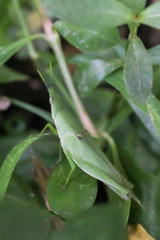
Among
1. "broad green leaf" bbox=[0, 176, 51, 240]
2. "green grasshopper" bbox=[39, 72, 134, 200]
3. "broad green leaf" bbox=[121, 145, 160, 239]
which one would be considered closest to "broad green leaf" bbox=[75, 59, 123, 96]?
"green grasshopper" bbox=[39, 72, 134, 200]

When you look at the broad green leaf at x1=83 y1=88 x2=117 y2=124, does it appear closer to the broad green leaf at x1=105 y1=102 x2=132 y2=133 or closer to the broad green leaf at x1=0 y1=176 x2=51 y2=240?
the broad green leaf at x1=105 y1=102 x2=132 y2=133

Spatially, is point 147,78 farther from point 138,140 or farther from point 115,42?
point 138,140

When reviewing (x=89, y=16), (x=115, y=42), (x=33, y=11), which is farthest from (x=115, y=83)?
(x=33, y=11)

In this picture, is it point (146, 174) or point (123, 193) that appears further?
point (146, 174)

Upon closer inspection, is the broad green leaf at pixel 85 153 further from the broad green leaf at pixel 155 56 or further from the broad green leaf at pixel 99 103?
the broad green leaf at pixel 99 103

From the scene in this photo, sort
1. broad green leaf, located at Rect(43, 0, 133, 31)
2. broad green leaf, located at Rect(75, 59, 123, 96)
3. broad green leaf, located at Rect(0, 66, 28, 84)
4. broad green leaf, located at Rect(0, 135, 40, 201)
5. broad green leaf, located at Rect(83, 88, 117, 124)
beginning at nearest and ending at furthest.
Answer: broad green leaf, located at Rect(43, 0, 133, 31) < broad green leaf, located at Rect(0, 135, 40, 201) < broad green leaf, located at Rect(75, 59, 123, 96) < broad green leaf, located at Rect(0, 66, 28, 84) < broad green leaf, located at Rect(83, 88, 117, 124)

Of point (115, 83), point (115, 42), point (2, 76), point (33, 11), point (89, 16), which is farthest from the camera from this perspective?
point (33, 11)
